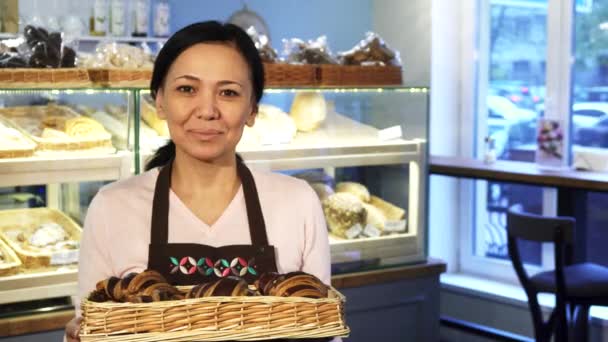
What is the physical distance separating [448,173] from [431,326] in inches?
47.1

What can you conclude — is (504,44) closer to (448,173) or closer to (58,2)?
(448,173)

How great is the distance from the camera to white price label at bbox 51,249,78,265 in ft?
9.27

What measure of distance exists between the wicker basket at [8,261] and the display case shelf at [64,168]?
198 mm

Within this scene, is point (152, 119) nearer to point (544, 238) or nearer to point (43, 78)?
point (43, 78)

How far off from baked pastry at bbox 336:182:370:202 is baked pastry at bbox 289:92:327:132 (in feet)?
0.77

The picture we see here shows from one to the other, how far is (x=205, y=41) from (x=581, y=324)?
3.08m

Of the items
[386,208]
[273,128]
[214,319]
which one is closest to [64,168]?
[273,128]

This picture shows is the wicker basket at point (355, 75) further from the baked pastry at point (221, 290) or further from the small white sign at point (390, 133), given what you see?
the baked pastry at point (221, 290)

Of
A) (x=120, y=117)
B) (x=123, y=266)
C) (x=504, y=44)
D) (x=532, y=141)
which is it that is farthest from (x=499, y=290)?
(x=123, y=266)

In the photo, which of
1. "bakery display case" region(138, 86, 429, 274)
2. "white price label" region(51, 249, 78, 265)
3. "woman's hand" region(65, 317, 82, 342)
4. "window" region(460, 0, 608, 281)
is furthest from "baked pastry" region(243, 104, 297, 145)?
"window" region(460, 0, 608, 281)

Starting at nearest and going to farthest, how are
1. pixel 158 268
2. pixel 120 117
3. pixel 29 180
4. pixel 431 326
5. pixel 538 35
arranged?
pixel 158 268
pixel 29 180
pixel 120 117
pixel 431 326
pixel 538 35

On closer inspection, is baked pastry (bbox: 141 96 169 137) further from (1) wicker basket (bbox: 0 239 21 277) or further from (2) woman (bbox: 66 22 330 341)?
(2) woman (bbox: 66 22 330 341)

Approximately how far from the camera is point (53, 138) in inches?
113

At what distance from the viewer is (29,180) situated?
2.76 metres
